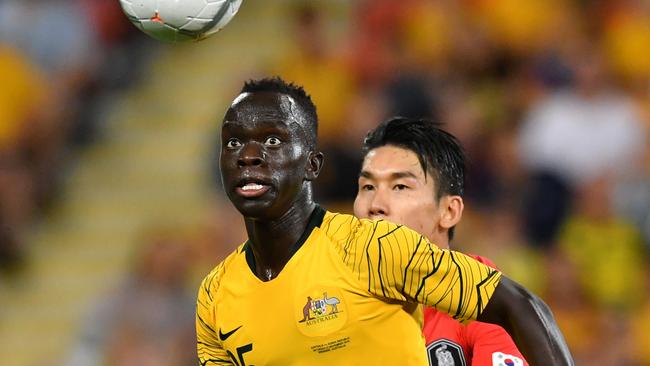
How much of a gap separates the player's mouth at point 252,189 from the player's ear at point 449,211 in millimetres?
1069

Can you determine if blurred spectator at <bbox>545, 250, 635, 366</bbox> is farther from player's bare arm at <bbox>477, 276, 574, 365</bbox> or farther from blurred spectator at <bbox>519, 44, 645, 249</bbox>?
player's bare arm at <bbox>477, 276, 574, 365</bbox>

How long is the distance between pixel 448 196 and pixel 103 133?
5673mm

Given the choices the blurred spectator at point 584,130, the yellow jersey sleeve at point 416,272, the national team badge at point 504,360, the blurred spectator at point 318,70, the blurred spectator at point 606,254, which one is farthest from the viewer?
the blurred spectator at point 318,70

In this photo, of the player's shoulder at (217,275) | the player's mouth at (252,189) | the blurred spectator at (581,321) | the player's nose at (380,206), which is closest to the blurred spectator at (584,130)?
the blurred spectator at (581,321)

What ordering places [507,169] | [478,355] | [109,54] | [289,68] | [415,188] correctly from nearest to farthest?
[478,355], [415,188], [507,169], [289,68], [109,54]

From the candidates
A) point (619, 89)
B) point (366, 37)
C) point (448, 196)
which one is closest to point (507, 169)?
point (619, 89)

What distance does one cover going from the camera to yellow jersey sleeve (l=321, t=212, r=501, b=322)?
314 cm

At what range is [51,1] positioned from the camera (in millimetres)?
9375

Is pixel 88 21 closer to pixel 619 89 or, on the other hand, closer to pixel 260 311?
pixel 619 89

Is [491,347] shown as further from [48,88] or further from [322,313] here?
[48,88]

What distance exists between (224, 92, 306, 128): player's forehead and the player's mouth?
0.17 m

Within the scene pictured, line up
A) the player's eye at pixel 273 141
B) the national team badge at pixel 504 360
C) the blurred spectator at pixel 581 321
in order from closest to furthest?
the player's eye at pixel 273 141
the national team badge at pixel 504 360
the blurred spectator at pixel 581 321

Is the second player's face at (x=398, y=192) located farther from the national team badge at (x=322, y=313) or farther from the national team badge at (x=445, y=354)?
the national team badge at (x=322, y=313)

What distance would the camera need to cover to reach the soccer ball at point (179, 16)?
3764 mm
